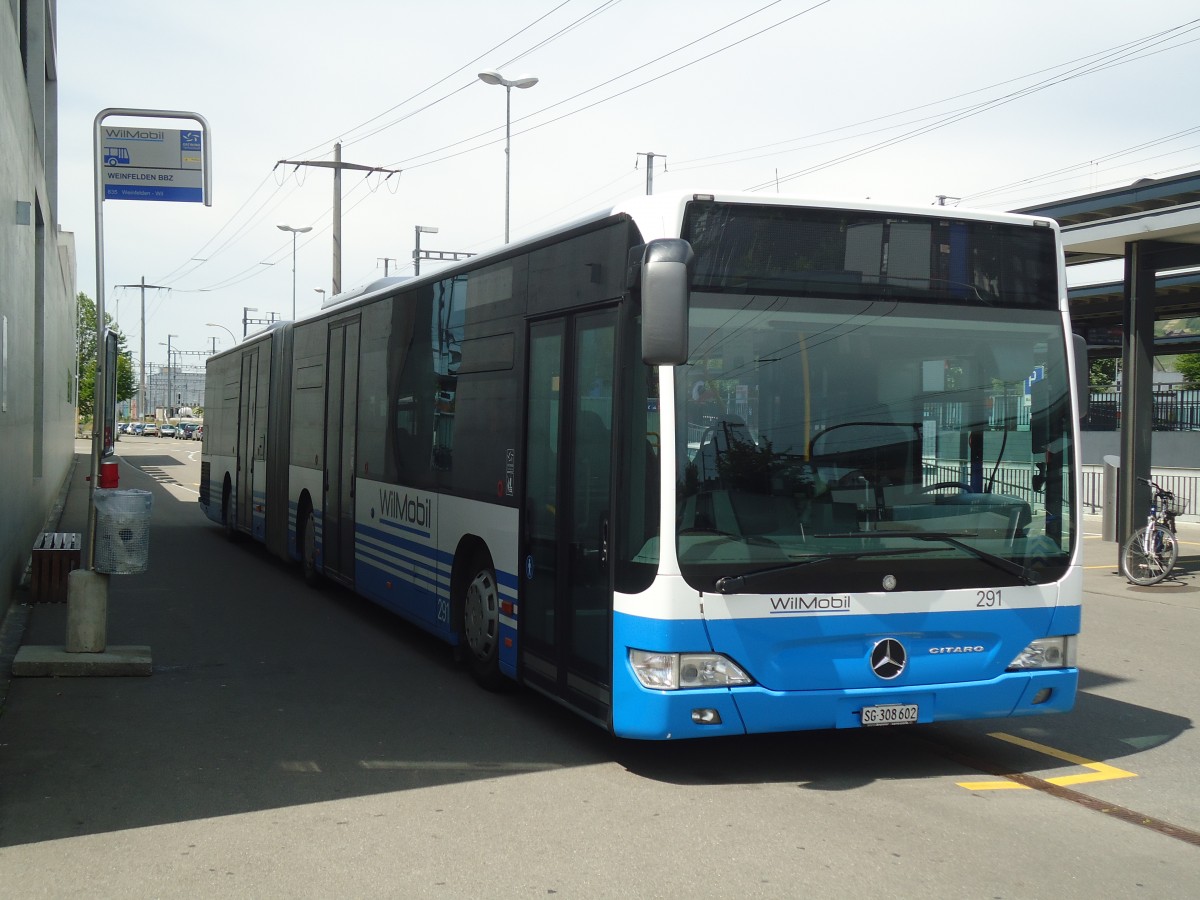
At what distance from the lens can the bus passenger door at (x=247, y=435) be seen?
685 inches

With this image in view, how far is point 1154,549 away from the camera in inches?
587

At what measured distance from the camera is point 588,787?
6.31m

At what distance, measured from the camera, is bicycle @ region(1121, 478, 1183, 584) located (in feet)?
48.6

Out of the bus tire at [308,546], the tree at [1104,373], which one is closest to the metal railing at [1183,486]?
the bus tire at [308,546]

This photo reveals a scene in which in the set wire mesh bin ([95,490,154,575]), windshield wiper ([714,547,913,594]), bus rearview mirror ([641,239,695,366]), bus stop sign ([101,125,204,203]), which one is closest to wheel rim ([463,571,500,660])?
wire mesh bin ([95,490,154,575])

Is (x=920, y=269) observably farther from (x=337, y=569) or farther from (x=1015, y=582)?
(x=337, y=569)

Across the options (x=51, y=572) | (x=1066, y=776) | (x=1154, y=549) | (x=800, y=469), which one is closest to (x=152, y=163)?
(x=51, y=572)

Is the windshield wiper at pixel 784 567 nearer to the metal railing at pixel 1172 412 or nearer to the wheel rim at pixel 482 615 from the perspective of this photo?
the wheel rim at pixel 482 615

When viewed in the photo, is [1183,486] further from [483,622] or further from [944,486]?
[944,486]

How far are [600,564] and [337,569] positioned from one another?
21.7ft

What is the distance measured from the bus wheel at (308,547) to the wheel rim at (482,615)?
5.31m

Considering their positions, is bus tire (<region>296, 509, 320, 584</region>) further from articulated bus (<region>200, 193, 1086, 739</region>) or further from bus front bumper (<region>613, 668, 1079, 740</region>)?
bus front bumper (<region>613, 668, 1079, 740</region>)

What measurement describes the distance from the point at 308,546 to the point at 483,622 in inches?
238

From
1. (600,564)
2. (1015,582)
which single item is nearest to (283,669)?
(600,564)
